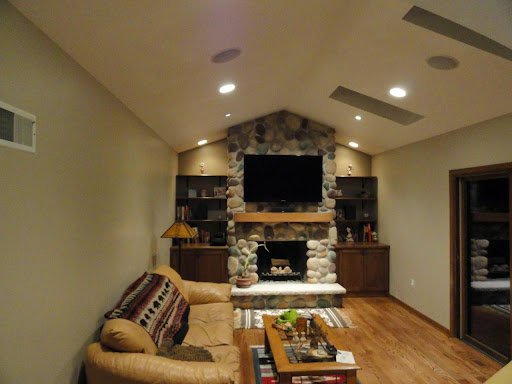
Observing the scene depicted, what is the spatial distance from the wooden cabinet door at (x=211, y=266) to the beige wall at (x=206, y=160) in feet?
4.97

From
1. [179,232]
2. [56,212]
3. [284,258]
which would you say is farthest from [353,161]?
[56,212]

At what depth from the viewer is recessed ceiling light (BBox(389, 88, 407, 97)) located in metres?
3.80

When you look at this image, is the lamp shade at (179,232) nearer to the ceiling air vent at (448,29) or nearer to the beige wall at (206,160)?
the beige wall at (206,160)

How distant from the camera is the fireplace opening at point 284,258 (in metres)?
6.17

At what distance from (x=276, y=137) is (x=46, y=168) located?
456 cm

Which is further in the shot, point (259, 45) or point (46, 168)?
point (259, 45)

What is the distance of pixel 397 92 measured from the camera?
387 centimetres

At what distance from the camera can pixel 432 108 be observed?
156 inches

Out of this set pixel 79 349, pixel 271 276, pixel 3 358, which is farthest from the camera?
pixel 271 276


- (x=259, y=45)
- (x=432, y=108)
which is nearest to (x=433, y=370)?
(x=432, y=108)

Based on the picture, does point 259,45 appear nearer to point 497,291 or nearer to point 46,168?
point 46,168

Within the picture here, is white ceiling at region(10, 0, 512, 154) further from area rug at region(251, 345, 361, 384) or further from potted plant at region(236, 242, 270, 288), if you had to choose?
area rug at region(251, 345, 361, 384)

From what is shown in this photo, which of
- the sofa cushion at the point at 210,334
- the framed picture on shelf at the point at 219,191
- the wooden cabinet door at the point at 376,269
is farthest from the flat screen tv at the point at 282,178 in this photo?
the sofa cushion at the point at 210,334

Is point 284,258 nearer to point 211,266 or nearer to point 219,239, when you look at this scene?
point 219,239
